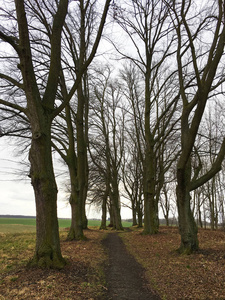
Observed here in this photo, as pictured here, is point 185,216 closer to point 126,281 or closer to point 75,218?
point 126,281

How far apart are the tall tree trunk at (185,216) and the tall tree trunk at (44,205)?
4224 mm

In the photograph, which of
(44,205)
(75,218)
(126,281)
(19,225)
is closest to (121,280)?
(126,281)

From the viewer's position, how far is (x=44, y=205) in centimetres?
625

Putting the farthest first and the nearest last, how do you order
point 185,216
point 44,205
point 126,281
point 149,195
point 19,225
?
point 19,225 < point 149,195 < point 185,216 < point 44,205 < point 126,281

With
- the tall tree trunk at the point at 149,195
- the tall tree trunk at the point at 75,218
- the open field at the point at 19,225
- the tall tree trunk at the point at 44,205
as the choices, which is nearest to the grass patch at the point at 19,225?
the open field at the point at 19,225

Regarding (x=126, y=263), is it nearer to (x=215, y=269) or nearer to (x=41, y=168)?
(x=215, y=269)

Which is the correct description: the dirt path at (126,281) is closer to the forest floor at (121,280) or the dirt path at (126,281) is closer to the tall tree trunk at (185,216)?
the forest floor at (121,280)

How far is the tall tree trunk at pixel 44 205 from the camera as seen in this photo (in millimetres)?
6129

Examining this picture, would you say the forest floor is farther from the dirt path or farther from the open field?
the open field

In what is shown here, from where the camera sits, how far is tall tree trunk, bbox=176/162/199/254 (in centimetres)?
828

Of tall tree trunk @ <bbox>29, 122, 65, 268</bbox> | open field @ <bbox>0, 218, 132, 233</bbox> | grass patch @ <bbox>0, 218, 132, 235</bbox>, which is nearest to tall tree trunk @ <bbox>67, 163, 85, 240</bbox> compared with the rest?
tall tree trunk @ <bbox>29, 122, 65, 268</bbox>

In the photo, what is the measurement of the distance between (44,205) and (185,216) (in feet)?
16.2

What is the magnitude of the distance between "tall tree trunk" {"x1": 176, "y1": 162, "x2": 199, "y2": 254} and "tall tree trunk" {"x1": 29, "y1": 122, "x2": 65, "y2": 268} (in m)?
4.22

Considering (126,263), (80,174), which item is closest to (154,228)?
(80,174)
